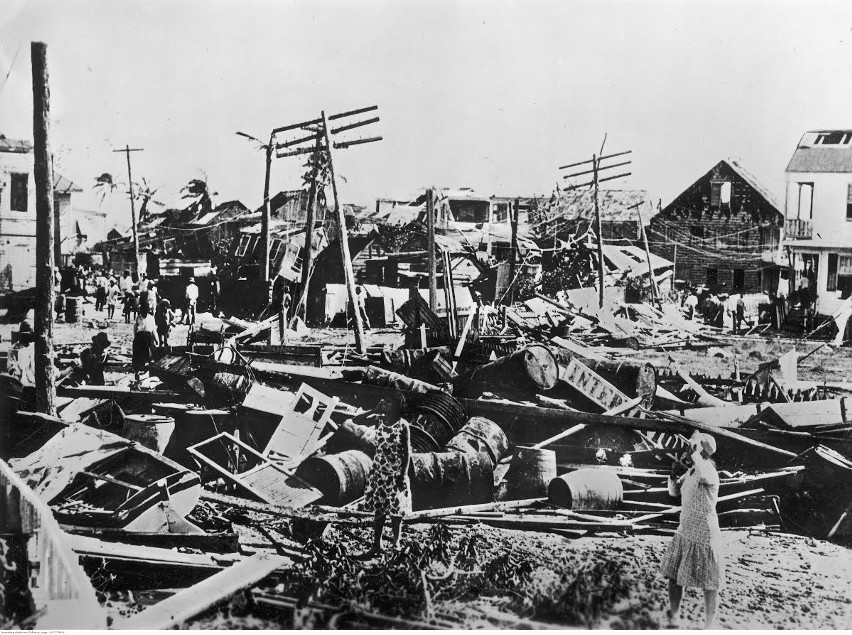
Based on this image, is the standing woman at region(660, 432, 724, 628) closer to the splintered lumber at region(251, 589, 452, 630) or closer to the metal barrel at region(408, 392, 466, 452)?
the splintered lumber at region(251, 589, 452, 630)

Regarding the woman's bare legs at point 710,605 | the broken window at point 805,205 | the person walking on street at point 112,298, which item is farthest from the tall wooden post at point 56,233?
the broken window at point 805,205

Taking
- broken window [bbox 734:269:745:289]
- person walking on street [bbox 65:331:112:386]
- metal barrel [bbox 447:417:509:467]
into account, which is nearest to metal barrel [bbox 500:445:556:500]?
metal barrel [bbox 447:417:509:467]

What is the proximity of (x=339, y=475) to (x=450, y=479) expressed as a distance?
2.41 ft

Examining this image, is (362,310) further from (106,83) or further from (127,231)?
(106,83)

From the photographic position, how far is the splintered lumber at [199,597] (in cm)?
388

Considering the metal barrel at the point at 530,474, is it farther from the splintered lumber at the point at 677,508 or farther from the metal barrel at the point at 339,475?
the metal barrel at the point at 339,475

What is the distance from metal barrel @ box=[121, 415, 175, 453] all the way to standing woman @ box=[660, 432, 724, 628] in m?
3.43

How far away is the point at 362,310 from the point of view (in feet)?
15.5

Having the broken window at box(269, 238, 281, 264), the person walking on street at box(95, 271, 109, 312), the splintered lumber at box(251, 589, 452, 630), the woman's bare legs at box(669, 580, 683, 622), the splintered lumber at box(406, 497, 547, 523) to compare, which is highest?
the broken window at box(269, 238, 281, 264)

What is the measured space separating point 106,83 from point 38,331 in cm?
182

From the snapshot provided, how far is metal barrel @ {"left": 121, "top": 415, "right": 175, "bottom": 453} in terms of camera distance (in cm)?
454

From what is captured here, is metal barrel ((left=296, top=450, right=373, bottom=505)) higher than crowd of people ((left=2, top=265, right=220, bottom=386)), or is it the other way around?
crowd of people ((left=2, top=265, right=220, bottom=386))

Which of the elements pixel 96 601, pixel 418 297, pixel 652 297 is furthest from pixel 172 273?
pixel 652 297

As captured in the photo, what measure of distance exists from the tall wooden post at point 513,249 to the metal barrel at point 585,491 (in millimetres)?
1306
